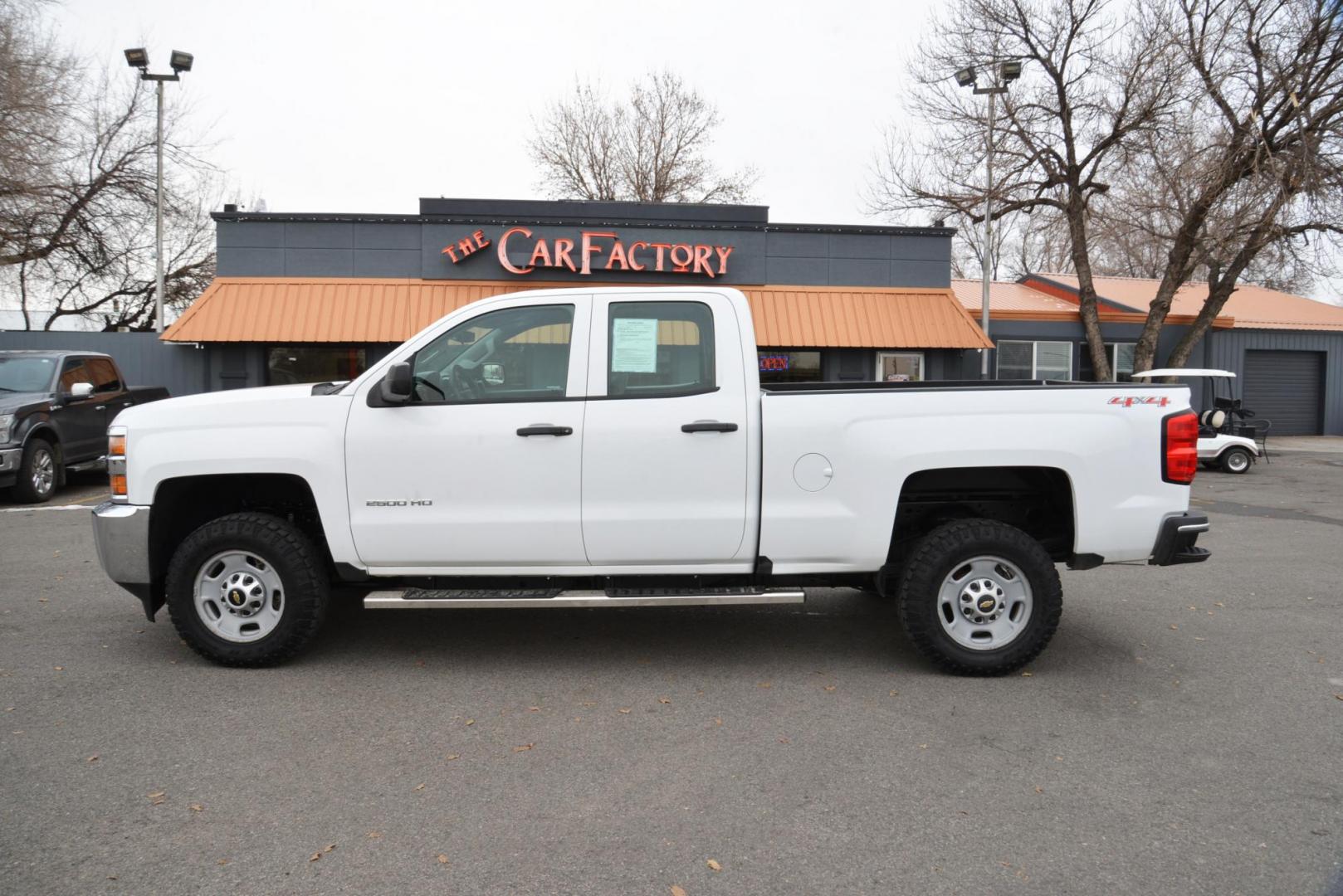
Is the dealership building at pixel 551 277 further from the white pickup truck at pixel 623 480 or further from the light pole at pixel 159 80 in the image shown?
the white pickup truck at pixel 623 480

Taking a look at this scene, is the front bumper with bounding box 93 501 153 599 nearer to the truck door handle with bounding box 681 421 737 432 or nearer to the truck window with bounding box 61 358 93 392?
the truck door handle with bounding box 681 421 737 432

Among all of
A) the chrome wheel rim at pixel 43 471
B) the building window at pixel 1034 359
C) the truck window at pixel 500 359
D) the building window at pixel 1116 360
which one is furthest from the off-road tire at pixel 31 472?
the building window at pixel 1116 360

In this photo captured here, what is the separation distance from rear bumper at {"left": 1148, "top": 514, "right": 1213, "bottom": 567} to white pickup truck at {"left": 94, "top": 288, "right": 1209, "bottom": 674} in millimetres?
12

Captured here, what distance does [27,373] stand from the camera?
12633 millimetres

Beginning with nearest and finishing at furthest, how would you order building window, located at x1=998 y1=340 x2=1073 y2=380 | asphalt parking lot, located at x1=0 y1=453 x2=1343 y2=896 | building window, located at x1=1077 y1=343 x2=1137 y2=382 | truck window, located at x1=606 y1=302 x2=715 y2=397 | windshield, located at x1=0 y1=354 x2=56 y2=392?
asphalt parking lot, located at x1=0 y1=453 x2=1343 y2=896
truck window, located at x1=606 y1=302 x2=715 y2=397
windshield, located at x1=0 y1=354 x2=56 y2=392
building window, located at x1=998 y1=340 x2=1073 y2=380
building window, located at x1=1077 y1=343 x2=1137 y2=382

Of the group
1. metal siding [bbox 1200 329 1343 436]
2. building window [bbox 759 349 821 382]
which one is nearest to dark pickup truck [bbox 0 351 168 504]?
building window [bbox 759 349 821 382]

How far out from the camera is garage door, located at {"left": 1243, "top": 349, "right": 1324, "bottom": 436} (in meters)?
27.6

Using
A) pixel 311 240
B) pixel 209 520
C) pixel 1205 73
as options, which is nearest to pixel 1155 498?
pixel 209 520

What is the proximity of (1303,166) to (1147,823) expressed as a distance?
20.4 metres

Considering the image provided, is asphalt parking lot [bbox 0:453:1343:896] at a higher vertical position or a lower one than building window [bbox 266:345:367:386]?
lower

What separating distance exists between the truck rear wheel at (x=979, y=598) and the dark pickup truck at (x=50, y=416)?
11203 millimetres

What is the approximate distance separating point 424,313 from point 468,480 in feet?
48.3

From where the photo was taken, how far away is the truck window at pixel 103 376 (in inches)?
534

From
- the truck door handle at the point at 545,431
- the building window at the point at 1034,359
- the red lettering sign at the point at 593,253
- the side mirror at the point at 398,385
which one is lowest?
the truck door handle at the point at 545,431
